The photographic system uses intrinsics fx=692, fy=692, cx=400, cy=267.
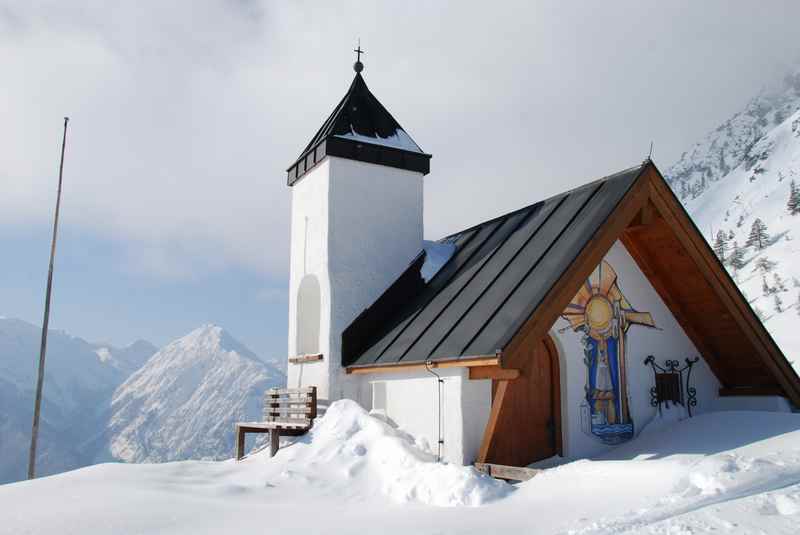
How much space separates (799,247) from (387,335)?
4244 inches

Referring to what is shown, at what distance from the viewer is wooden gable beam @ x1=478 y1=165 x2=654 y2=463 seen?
9.59m

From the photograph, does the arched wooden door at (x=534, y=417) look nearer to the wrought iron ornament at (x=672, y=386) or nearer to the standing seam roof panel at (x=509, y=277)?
the standing seam roof panel at (x=509, y=277)

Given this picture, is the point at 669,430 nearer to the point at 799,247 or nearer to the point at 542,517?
the point at 542,517

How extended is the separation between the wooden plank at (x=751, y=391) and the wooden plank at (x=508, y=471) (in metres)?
5.85

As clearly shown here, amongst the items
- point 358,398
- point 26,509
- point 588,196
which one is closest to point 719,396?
point 588,196

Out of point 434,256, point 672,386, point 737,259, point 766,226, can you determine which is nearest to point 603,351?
point 672,386

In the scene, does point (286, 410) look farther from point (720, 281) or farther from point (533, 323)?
point (720, 281)

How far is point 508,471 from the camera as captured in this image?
9.39 m

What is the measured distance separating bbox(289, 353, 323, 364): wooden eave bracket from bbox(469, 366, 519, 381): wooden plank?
507cm

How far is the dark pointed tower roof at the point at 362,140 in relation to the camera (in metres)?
15.8

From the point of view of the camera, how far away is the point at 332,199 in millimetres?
15453

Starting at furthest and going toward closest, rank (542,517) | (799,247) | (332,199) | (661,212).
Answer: (799,247)
(332,199)
(661,212)
(542,517)

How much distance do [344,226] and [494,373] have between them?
6.77 m

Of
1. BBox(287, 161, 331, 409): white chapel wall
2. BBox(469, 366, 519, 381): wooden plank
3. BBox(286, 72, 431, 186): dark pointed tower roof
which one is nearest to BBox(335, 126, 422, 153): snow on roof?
BBox(286, 72, 431, 186): dark pointed tower roof
